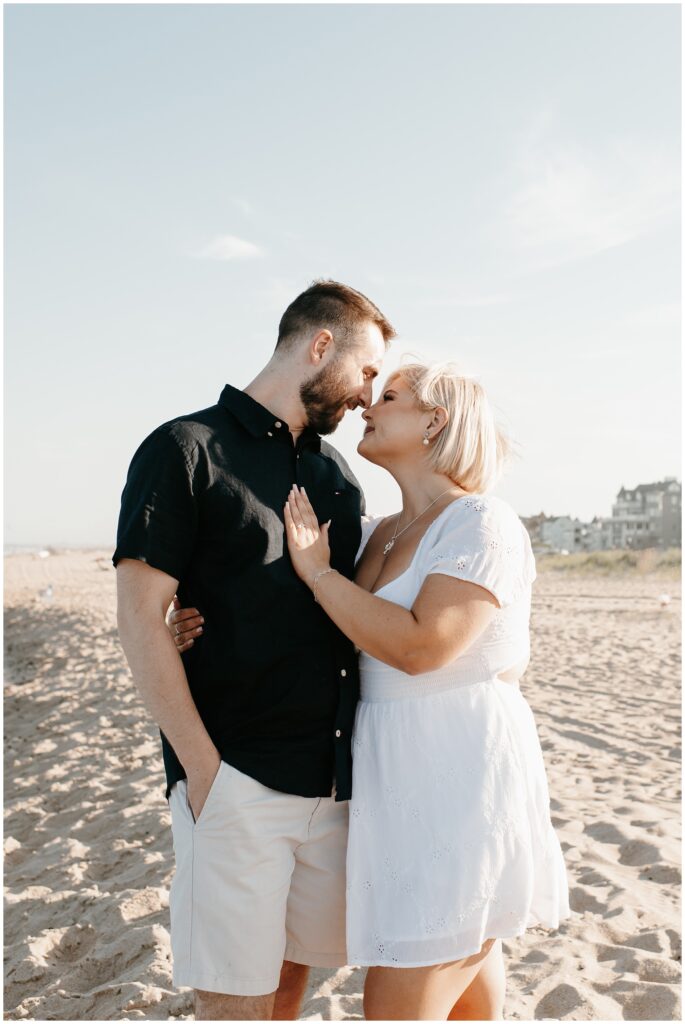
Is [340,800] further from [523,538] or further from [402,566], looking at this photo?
[523,538]

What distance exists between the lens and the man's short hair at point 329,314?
281 cm

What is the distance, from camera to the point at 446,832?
2.29m

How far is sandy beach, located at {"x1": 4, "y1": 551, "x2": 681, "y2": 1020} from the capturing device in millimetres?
3492

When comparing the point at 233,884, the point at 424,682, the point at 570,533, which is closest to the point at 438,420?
the point at 424,682

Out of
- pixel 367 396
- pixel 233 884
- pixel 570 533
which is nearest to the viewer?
pixel 233 884

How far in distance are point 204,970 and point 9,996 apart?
2.00 meters

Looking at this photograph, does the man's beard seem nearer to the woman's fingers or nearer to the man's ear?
the man's ear

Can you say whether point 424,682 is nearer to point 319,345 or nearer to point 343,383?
point 343,383

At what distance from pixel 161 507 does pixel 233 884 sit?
980 millimetres

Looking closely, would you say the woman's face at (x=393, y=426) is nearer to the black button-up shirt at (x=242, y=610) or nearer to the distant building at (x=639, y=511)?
the black button-up shirt at (x=242, y=610)

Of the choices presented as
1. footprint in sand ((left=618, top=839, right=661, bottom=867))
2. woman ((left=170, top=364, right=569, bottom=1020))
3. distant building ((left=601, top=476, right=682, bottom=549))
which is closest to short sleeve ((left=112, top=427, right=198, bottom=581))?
woman ((left=170, top=364, right=569, bottom=1020))

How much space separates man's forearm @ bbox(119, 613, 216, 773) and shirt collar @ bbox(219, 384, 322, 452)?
634mm

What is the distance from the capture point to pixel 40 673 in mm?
12211

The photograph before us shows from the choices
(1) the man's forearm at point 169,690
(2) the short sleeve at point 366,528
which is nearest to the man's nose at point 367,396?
(2) the short sleeve at point 366,528
